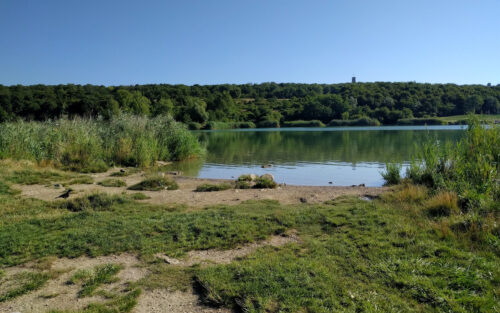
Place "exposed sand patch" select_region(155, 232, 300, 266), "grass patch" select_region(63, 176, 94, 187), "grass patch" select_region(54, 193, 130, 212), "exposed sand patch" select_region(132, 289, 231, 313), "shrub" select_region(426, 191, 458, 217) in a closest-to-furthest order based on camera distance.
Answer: "exposed sand patch" select_region(132, 289, 231, 313), "exposed sand patch" select_region(155, 232, 300, 266), "shrub" select_region(426, 191, 458, 217), "grass patch" select_region(54, 193, 130, 212), "grass patch" select_region(63, 176, 94, 187)

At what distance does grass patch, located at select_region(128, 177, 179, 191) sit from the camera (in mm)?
11695

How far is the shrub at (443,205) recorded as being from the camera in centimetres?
703

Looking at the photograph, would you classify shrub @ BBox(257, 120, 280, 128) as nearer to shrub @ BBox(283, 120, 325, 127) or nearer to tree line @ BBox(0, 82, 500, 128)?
tree line @ BBox(0, 82, 500, 128)

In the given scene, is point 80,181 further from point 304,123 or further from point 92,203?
point 304,123

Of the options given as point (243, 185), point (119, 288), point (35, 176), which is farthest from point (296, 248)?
point (35, 176)

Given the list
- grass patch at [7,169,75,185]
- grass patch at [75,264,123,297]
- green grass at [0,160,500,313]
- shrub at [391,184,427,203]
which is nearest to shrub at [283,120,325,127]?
grass patch at [7,169,75,185]

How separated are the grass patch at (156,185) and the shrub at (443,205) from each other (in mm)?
8254

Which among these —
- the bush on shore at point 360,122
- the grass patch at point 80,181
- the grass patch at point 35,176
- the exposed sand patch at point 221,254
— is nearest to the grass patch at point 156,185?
the grass patch at point 80,181

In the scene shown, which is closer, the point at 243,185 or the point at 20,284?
the point at 20,284

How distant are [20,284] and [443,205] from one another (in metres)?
8.11

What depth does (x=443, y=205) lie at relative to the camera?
284 inches

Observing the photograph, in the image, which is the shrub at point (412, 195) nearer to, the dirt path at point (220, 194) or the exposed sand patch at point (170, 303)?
the dirt path at point (220, 194)

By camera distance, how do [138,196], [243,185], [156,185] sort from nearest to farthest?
[138,196], [156,185], [243,185]

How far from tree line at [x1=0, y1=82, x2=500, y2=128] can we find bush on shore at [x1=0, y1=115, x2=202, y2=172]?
59875mm
